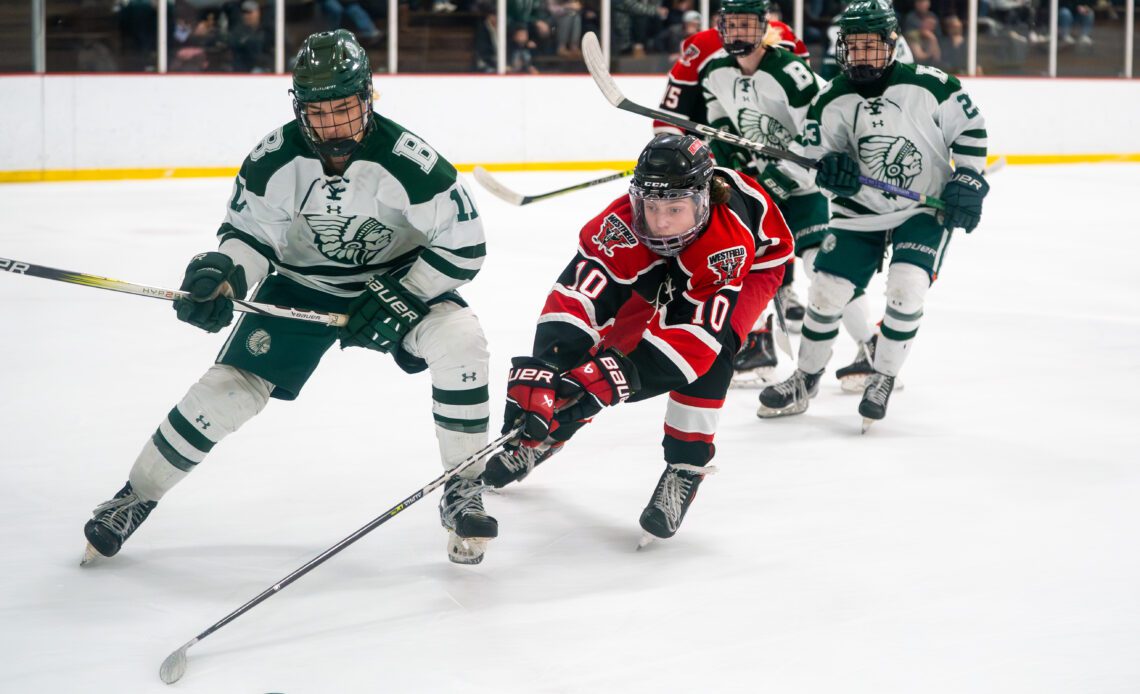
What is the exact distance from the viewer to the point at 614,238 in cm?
261

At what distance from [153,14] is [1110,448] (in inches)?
287

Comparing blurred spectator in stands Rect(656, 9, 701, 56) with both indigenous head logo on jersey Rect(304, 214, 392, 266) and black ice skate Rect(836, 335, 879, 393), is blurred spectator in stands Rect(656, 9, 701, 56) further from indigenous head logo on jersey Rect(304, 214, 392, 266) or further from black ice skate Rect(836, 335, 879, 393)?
indigenous head logo on jersey Rect(304, 214, 392, 266)

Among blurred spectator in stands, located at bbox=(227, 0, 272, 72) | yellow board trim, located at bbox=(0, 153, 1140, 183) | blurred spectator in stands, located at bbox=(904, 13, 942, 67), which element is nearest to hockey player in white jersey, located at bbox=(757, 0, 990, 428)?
yellow board trim, located at bbox=(0, 153, 1140, 183)

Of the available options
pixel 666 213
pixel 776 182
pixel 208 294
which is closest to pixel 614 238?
pixel 666 213

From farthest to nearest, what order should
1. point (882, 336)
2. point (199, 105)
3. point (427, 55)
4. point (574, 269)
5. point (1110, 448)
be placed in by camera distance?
point (427, 55) < point (199, 105) < point (882, 336) < point (1110, 448) < point (574, 269)

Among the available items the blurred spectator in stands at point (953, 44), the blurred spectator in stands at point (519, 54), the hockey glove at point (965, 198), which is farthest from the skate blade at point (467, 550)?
the blurred spectator in stands at point (953, 44)

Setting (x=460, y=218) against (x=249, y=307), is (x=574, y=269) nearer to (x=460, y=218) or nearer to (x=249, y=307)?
(x=460, y=218)

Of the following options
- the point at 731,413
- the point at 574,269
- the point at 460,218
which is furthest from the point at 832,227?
the point at 460,218

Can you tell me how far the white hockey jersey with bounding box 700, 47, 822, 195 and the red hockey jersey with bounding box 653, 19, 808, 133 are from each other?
1.9 inches

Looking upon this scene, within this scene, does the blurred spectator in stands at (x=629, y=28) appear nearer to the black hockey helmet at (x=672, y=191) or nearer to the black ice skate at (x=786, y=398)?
the black ice skate at (x=786, y=398)

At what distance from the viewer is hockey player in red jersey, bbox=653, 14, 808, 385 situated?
13.4ft

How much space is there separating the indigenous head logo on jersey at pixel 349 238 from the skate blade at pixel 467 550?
0.58m

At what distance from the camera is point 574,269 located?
8.55 feet

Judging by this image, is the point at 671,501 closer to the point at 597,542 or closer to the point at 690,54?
the point at 597,542
